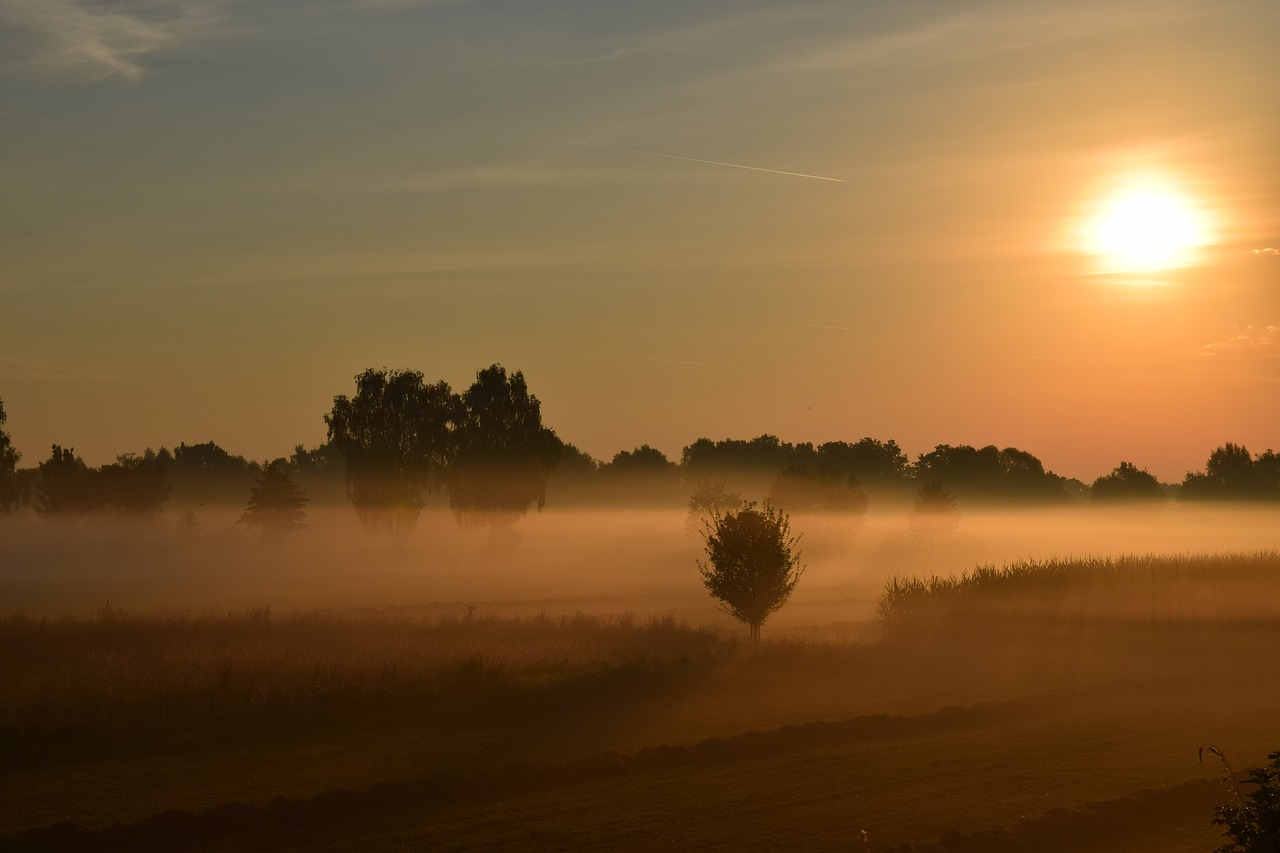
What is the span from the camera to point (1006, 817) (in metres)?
14.5

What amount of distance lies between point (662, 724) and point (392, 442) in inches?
2889

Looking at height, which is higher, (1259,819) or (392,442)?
(392,442)

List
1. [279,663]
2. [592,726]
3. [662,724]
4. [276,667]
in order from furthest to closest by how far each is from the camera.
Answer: [279,663] → [276,667] → [662,724] → [592,726]

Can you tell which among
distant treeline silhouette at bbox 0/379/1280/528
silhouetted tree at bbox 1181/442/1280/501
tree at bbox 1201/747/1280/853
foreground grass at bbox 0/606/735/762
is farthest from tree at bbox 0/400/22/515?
silhouetted tree at bbox 1181/442/1280/501

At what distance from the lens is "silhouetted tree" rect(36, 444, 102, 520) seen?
311 ft

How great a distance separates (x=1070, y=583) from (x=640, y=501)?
112462mm

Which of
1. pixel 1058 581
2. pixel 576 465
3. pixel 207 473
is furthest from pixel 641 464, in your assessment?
pixel 1058 581

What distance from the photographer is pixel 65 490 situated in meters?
95.5

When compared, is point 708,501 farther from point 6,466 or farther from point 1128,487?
point 1128,487

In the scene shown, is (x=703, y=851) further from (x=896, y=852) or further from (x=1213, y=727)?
(x=1213, y=727)

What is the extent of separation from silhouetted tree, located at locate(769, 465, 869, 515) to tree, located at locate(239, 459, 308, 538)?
42.4m

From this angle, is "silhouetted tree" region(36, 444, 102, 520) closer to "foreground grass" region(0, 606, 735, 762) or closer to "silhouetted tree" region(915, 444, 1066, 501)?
"foreground grass" region(0, 606, 735, 762)

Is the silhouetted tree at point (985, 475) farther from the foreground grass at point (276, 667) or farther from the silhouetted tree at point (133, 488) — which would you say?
the foreground grass at point (276, 667)

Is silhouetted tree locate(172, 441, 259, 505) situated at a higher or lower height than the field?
higher
